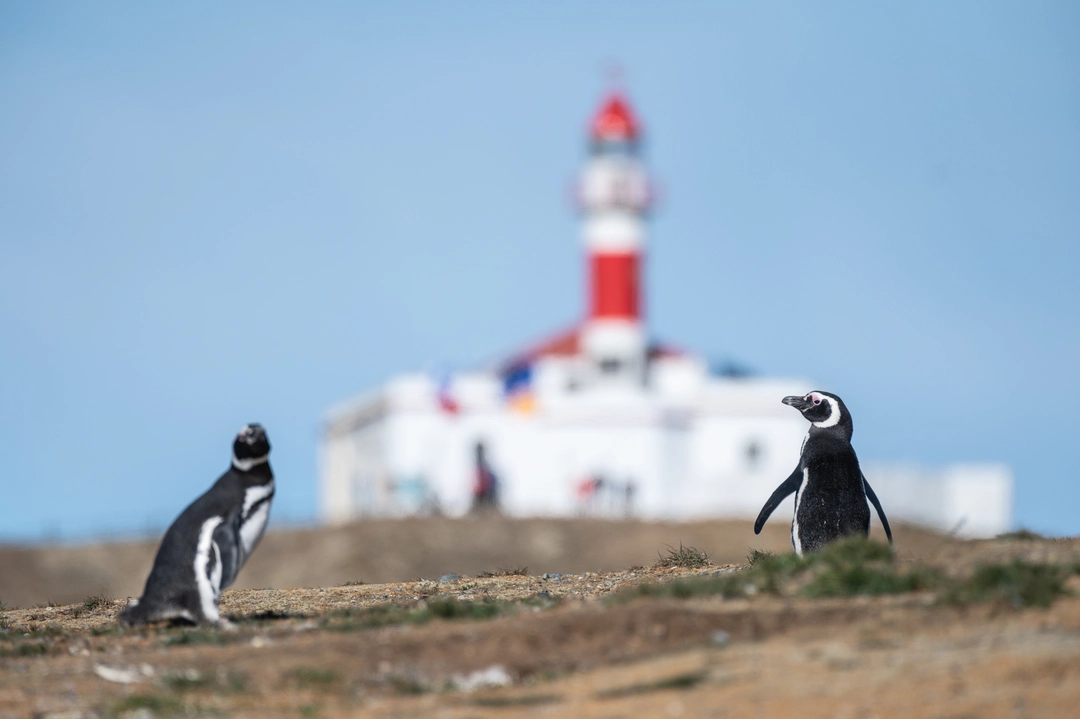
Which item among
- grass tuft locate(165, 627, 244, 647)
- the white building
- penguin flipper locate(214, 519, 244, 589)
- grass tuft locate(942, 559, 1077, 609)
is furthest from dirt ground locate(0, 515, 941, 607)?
grass tuft locate(942, 559, 1077, 609)

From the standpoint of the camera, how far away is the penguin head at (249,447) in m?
14.2

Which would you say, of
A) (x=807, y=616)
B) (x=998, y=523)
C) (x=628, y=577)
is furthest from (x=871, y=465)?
(x=807, y=616)

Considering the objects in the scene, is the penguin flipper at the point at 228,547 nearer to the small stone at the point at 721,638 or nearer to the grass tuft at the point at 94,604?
the grass tuft at the point at 94,604

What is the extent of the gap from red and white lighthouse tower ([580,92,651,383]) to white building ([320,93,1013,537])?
9 cm

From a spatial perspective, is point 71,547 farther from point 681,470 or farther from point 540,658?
point 540,658

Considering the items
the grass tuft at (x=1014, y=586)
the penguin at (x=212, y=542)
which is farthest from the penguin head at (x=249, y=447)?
the grass tuft at (x=1014, y=586)

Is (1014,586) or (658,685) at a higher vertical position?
(1014,586)

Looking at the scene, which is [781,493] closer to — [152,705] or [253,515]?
[253,515]

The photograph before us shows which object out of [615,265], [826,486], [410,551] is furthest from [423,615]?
[615,265]

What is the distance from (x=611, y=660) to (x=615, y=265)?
67.6 meters

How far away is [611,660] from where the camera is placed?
37.8 ft

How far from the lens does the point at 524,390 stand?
7481 cm

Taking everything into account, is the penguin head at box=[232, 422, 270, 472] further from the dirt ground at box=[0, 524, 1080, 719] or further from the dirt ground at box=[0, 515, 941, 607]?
the dirt ground at box=[0, 515, 941, 607]

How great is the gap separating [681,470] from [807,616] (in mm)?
63762
